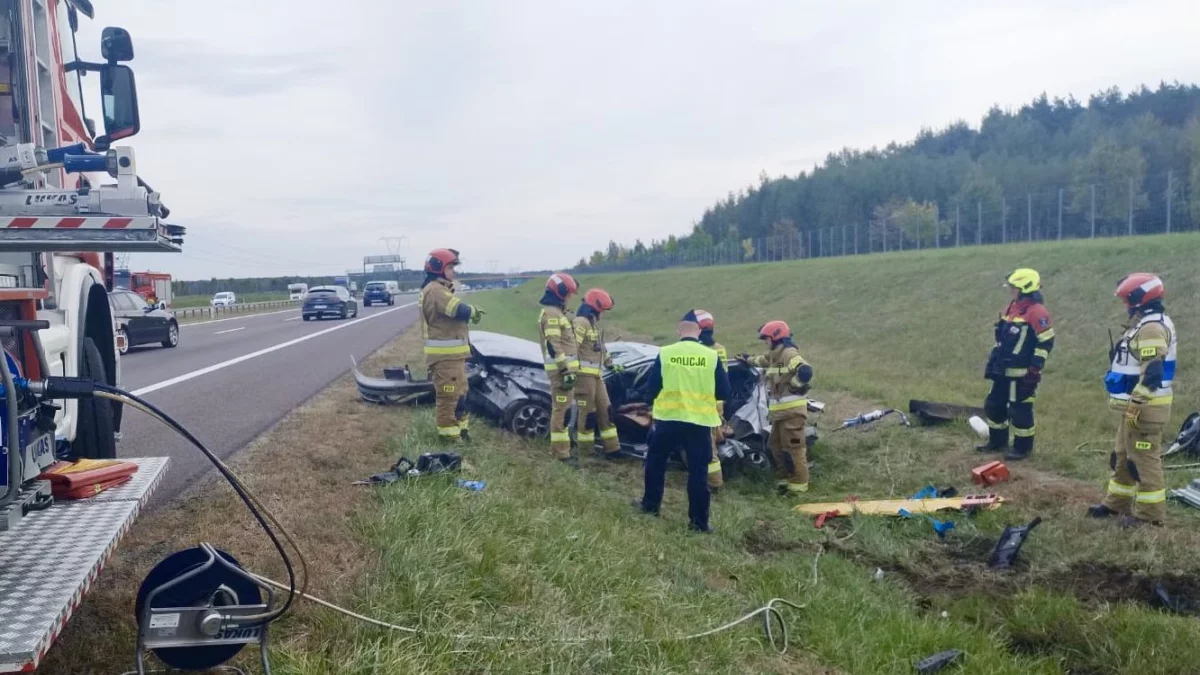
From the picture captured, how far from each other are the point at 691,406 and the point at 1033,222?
40.8 meters

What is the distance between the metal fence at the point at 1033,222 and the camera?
113 feet

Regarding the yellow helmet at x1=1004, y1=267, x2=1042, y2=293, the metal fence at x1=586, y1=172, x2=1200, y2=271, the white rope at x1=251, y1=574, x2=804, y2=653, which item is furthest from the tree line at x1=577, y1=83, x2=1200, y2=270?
the white rope at x1=251, y1=574, x2=804, y2=653

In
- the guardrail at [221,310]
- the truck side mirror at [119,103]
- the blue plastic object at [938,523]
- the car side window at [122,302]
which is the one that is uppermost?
the truck side mirror at [119,103]

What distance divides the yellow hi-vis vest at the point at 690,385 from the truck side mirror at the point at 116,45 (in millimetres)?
4117

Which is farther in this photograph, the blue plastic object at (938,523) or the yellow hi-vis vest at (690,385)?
the blue plastic object at (938,523)

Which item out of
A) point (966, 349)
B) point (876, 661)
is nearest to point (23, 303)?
point (876, 661)

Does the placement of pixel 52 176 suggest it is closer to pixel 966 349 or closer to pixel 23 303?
pixel 23 303

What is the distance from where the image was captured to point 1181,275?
59.1 feet

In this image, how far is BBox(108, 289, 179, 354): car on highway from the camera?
57.6ft

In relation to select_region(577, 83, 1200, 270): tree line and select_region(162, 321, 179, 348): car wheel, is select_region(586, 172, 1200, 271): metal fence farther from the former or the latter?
select_region(162, 321, 179, 348): car wheel

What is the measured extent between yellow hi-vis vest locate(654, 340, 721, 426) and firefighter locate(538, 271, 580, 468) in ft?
5.89

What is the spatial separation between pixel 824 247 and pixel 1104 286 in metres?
41.5

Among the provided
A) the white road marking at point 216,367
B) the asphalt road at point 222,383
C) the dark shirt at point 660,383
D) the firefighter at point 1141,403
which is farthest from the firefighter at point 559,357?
the white road marking at point 216,367

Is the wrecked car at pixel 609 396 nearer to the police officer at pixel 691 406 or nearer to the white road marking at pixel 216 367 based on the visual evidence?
the police officer at pixel 691 406
